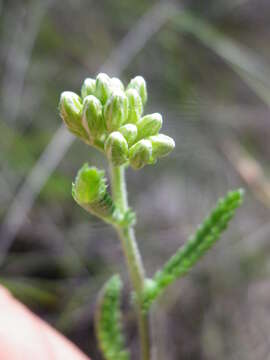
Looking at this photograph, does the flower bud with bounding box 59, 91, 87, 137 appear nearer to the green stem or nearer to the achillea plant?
the achillea plant

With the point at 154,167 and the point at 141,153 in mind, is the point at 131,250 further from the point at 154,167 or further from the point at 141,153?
the point at 154,167

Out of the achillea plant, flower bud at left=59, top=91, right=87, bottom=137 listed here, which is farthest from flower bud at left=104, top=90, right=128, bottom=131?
flower bud at left=59, top=91, right=87, bottom=137

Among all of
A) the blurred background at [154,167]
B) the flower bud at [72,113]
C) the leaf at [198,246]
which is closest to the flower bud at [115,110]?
the flower bud at [72,113]

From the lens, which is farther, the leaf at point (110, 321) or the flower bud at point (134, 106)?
the leaf at point (110, 321)

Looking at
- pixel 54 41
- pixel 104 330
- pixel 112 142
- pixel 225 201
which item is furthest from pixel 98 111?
pixel 54 41

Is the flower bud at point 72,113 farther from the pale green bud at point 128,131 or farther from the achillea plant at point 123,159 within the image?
the pale green bud at point 128,131

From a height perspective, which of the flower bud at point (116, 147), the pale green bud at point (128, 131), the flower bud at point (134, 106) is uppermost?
the flower bud at point (134, 106)

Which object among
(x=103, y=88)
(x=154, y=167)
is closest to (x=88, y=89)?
(x=103, y=88)
